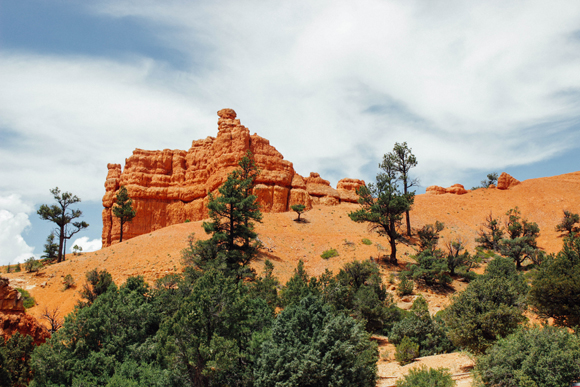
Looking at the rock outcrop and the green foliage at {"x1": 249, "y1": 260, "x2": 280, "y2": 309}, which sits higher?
the rock outcrop

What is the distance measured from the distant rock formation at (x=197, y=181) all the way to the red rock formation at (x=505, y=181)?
27471 millimetres

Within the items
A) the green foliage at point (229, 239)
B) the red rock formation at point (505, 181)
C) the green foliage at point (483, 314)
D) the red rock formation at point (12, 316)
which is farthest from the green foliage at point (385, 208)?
the red rock formation at point (505, 181)

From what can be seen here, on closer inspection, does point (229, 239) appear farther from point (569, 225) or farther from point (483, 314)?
point (569, 225)

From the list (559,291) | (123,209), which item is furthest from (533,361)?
(123,209)

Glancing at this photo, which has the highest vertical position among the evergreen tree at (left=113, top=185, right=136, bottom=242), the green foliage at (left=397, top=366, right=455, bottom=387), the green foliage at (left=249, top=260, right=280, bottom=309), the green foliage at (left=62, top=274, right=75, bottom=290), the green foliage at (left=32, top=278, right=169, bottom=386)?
the evergreen tree at (left=113, top=185, right=136, bottom=242)

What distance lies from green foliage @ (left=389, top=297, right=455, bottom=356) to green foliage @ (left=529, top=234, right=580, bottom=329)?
4759 millimetres

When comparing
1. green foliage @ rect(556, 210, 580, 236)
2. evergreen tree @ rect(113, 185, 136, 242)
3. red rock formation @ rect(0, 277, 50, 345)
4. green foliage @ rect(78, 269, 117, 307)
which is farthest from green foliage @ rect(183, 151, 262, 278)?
green foliage @ rect(556, 210, 580, 236)

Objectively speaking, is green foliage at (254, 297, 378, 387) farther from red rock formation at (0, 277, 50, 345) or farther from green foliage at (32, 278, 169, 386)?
red rock formation at (0, 277, 50, 345)

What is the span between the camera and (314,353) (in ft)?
43.5

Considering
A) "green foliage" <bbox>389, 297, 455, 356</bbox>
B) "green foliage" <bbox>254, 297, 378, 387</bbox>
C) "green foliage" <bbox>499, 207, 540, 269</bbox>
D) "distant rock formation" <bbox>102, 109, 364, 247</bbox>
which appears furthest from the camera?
"distant rock formation" <bbox>102, 109, 364, 247</bbox>

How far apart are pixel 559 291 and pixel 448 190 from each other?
5468cm

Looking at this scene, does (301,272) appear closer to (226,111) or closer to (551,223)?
(226,111)

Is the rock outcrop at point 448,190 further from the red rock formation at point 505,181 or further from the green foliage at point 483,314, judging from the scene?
the green foliage at point 483,314

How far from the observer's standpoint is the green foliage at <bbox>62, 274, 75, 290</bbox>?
2925 cm
